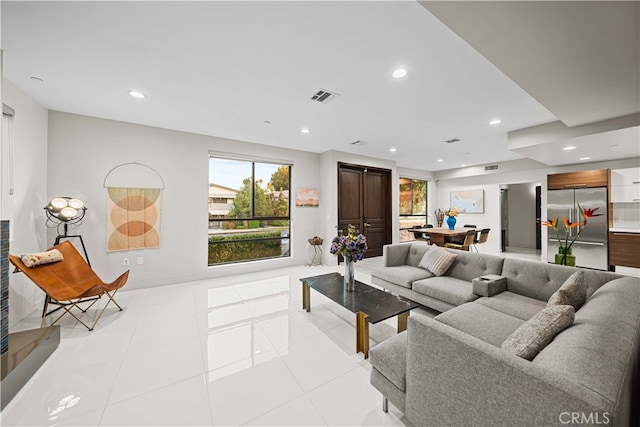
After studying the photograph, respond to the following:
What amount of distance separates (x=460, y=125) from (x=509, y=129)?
100 centimetres

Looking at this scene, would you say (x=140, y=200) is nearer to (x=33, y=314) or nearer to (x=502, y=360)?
(x=33, y=314)

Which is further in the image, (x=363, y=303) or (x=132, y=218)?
(x=132, y=218)

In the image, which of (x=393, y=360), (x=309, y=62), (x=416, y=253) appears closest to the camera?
(x=393, y=360)

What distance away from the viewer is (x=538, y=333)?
1.24 metres

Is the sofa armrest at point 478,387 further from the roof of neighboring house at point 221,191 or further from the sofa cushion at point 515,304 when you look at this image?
the roof of neighboring house at point 221,191

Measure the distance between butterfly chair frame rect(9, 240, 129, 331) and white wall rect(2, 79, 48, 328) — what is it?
0.40 m

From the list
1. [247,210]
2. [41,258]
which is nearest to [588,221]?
[247,210]

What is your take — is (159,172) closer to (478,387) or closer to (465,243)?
(478,387)

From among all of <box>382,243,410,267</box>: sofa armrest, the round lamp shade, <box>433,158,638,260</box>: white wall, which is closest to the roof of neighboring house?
the round lamp shade

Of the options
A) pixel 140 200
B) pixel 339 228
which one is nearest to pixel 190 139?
pixel 140 200

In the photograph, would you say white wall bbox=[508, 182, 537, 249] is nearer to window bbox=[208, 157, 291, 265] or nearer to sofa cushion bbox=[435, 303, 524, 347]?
window bbox=[208, 157, 291, 265]

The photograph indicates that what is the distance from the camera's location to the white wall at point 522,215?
26.0 feet

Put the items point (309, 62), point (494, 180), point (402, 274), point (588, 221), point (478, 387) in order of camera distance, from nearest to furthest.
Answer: point (478, 387)
point (309, 62)
point (402, 274)
point (588, 221)
point (494, 180)

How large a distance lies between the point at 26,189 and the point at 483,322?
5296 millimetres
